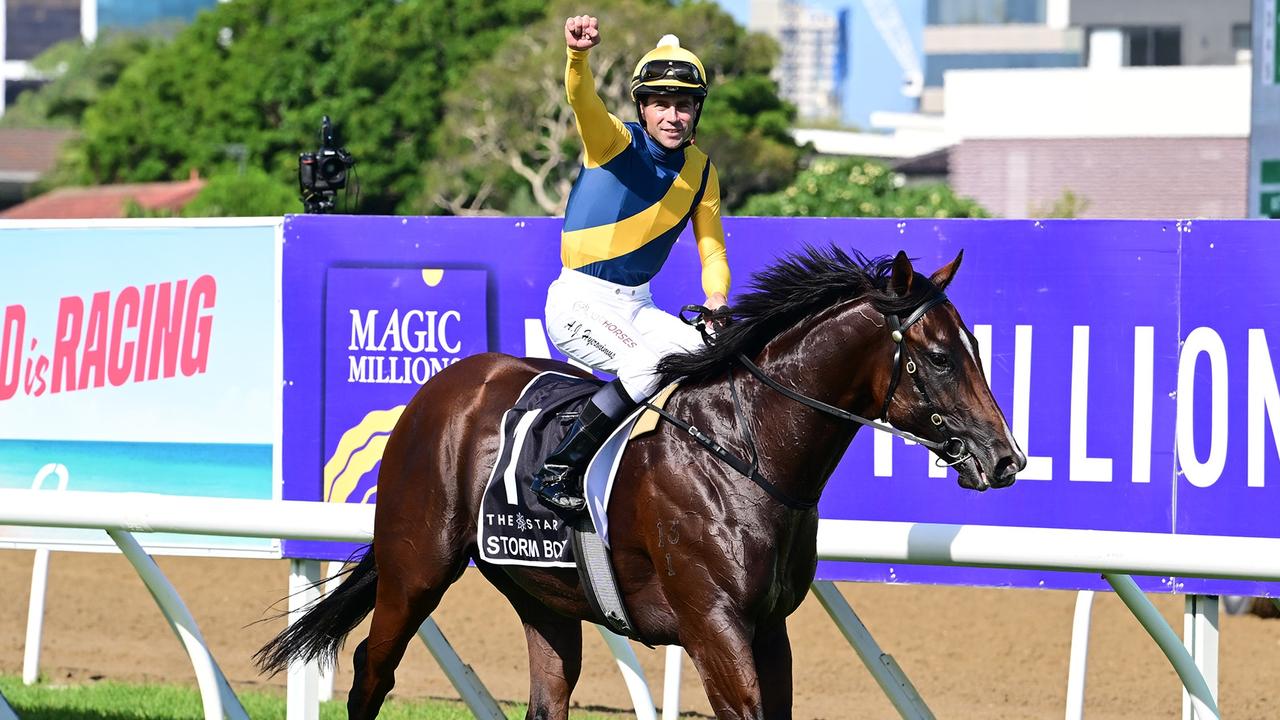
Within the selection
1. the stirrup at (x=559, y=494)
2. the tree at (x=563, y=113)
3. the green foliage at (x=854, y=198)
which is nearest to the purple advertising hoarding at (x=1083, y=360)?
the stirrup at (x=559, y=494)

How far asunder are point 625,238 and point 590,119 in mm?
345

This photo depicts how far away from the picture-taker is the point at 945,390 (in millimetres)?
4109

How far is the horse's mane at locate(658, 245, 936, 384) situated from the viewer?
14.4ft

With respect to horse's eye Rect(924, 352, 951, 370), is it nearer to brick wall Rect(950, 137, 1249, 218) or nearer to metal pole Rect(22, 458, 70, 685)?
metal pole Rect(22, 458, 70, 685)

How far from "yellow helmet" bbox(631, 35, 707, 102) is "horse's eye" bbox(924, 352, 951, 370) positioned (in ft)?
3.31

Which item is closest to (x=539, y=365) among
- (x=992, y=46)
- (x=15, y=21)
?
(x=992, y=46)

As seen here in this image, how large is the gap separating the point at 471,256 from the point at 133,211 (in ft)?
82.2

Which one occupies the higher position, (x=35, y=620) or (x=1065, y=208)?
(x=1065, y=208)

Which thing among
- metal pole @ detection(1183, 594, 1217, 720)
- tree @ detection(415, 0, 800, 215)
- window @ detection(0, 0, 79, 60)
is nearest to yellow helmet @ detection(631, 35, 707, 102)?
metal pole @ detection(1183, 594, 1217, 720)

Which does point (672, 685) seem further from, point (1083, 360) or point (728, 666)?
point (728, 666)

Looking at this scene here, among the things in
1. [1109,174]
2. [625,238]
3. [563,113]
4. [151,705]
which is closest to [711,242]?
[625,238]

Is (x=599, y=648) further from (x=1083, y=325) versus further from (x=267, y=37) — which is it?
(x=267, y=37)

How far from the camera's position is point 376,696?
16.7 feet

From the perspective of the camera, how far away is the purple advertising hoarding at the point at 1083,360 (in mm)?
5641
